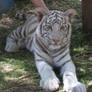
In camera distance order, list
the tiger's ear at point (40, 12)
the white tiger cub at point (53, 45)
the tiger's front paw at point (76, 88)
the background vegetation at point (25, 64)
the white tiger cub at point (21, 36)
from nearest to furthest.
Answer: the tiger's front paw at point (76, 88) < the background vegetation at point (25, 64) < the white tiger cub at point (53, 45) < the tiger's ear at point (40, 12) < the white tiger cub at point (21, 36)

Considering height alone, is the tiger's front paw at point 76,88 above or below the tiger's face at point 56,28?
below

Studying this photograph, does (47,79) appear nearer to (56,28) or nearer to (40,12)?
(56,28)

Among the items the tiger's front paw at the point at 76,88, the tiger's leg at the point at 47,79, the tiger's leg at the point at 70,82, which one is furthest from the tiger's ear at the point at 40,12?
the tiger's front paw at the point at 76,88

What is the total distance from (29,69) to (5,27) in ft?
6.34

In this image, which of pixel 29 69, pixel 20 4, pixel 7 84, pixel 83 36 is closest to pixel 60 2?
pixel 20 4

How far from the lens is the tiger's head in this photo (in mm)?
3664

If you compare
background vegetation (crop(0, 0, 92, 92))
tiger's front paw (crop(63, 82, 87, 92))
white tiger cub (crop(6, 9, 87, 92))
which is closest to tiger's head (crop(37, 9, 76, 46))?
white tiger cub (crop(6, 9, 87, 92))

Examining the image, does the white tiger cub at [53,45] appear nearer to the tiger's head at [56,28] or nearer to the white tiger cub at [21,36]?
the tiger's head at [56,28]

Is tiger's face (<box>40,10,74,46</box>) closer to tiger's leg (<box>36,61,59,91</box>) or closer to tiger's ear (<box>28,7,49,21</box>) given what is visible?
tiger's ear (<box>28,7,49,21</box>)

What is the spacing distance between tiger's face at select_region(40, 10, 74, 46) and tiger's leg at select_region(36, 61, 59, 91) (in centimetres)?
32

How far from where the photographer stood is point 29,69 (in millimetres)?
3934

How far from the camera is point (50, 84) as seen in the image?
3.28 m

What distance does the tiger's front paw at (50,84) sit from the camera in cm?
326

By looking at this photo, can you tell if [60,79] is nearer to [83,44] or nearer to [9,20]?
[83,44]
